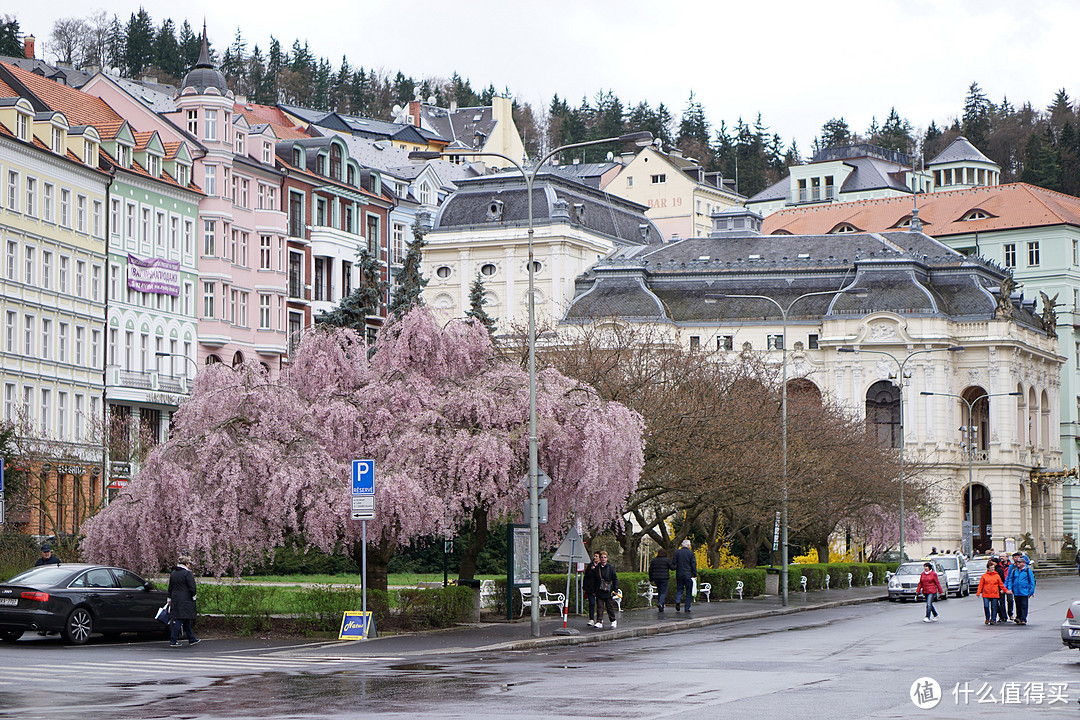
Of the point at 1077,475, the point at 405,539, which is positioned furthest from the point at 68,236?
the point at 1077,475

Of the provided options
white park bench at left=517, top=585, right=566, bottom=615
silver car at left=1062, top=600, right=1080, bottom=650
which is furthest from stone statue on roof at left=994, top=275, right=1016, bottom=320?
silver car at left=1062, top=600, right=1080, bottom=650

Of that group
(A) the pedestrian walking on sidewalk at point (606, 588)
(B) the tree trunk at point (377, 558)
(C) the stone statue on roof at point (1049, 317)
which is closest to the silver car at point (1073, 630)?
(A) the pedestrian walking on sidewalk at point (606, 588)

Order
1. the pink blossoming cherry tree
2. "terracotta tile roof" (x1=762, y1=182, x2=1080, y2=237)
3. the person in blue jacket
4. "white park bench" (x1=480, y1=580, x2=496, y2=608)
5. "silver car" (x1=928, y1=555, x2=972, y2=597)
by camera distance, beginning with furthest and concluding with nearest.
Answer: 1. "terracotta tile roof" (x1=762, y1=182, x2=1080, y2=237)
2. "silver car" (x1=928, y1=555, x2=972, y2=597)
3. the person in blue jacket
4. "white park bench" (x1=480, y1=580, x2=496, y2=608)
5. the pink blossoming cherry tree

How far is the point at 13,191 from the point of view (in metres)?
63.8

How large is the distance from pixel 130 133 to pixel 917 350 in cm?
5406

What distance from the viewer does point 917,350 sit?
4195 inches

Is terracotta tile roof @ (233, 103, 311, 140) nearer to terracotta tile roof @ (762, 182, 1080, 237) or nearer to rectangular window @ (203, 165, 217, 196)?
rectangular window @ (203, 165, 217, 196)

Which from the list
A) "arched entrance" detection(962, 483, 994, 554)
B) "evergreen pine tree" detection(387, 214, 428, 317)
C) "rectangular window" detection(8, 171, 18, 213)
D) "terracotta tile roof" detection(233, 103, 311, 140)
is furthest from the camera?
"arched entrance" detection(962, 483, 994, 554)

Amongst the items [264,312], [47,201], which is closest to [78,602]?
[47,201]

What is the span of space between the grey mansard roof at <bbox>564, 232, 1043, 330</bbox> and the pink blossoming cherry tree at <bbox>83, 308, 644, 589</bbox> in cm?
6561

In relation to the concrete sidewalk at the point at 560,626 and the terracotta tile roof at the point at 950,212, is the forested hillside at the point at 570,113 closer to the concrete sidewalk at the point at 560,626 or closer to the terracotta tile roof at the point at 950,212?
the terracotta tile roof at the point at 950,212

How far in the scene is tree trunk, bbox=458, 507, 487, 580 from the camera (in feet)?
125

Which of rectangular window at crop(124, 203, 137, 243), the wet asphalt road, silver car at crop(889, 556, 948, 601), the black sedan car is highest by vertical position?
rectangular window at crop(124, 203, 137, 243)

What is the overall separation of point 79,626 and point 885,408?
8378cm
